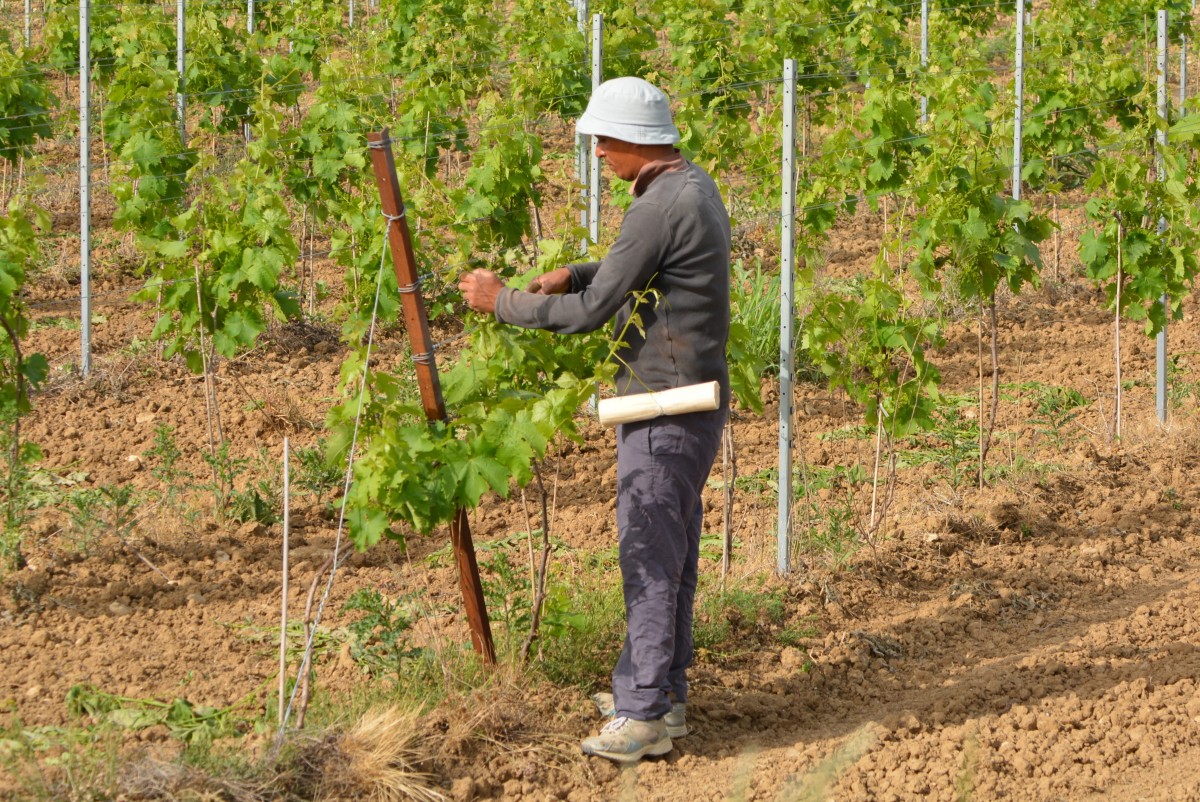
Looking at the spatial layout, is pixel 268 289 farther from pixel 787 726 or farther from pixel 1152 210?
pixel 1152 210

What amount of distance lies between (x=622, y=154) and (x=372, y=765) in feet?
5.58

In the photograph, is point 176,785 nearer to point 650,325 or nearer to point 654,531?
point 654,531

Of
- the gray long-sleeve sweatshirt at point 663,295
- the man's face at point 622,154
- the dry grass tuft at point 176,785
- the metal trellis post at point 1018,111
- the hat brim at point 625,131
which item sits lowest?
the dry grass tuft at point 176,785

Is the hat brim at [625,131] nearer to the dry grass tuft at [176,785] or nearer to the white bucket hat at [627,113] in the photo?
the white bucket hat at [627,113]

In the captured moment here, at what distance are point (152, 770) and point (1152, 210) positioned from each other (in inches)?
218

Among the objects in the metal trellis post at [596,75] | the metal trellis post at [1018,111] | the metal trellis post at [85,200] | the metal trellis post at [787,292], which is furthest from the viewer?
the metal trellis post at [1018,111]

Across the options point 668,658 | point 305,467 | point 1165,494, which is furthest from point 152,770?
point 1165,494

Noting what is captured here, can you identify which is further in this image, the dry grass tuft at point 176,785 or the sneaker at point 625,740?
the sneaker at point 625,740

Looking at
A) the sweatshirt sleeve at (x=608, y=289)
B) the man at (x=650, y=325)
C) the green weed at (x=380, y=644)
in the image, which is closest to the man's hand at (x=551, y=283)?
the man at (x=650, y=325)

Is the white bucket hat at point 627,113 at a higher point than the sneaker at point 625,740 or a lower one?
higher

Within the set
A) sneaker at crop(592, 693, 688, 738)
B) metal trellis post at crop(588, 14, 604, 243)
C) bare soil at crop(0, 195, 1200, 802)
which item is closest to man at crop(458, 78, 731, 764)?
sneaker at crop(592, 693, 688, 738)

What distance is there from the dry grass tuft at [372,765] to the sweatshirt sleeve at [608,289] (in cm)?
110

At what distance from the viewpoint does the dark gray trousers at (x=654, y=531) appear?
150 inches

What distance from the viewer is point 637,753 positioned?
390 centimetres
